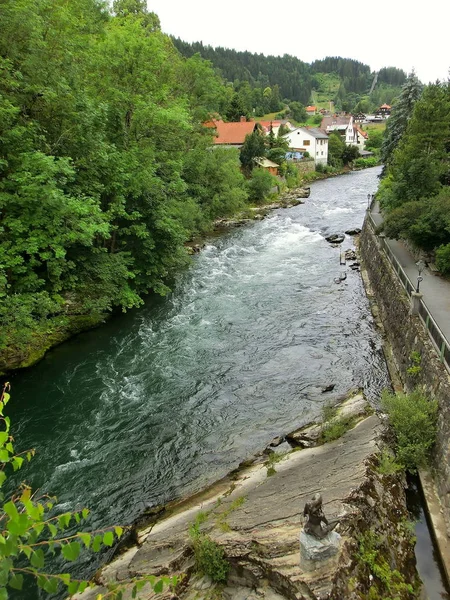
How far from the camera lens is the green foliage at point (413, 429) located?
10281 millimetres

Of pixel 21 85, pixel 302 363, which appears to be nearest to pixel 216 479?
A: pixel 302 363

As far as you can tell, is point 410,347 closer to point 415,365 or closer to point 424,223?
point 415,365

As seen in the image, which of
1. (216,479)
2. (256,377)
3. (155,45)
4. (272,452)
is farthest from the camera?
(155,45)

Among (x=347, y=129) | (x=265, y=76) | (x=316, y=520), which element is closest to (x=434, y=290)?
(x=316, y=520)

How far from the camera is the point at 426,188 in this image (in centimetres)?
2267

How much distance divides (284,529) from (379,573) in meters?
1.71

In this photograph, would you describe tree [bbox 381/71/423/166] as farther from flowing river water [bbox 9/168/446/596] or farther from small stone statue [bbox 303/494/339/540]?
small stone statue [bbox 303/494/339/540]

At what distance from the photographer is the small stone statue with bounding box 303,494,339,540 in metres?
6.52

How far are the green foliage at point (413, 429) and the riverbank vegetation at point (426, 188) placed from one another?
9.18m

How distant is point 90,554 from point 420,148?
27482mm

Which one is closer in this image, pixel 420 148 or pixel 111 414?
pixel 111 414

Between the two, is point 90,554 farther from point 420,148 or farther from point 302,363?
point 420,148

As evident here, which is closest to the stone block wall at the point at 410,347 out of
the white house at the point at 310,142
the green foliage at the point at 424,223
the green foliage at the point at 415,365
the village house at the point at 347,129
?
the green foliage at the point at 415,365

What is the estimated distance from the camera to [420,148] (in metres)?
26.4
